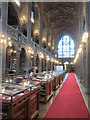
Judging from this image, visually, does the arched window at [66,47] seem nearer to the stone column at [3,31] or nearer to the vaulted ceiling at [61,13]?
the vaulted ceiling at [61,13]

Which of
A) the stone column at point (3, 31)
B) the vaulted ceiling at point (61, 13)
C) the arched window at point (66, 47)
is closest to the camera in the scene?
the stone column at point (3, 31)

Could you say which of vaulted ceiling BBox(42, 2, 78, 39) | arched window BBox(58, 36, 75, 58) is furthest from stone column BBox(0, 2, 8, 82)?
arched window BBox(58, 36, 75, 58)

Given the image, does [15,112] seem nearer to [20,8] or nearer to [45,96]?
[45,96]

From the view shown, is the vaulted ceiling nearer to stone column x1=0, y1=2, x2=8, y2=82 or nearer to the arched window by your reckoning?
the arched window

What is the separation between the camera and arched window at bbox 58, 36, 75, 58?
39.1 meters

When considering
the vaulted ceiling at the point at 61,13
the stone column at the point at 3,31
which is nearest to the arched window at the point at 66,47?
the vaulted ceiling at the point at 61,13

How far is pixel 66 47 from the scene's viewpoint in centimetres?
3950

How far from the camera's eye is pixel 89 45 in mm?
7387

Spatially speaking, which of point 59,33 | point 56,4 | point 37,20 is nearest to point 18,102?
point 37,20

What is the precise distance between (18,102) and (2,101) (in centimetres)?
40

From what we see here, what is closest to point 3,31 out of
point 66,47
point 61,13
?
point 61,13

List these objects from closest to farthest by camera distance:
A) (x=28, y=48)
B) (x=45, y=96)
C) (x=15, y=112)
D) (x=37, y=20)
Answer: (x=15, y=112)
(x=45, y=96)
(x=28, y=48)
(x=37, y=20)

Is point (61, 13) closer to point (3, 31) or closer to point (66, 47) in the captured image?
point (66, 47)

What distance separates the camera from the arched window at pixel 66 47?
3912cm
